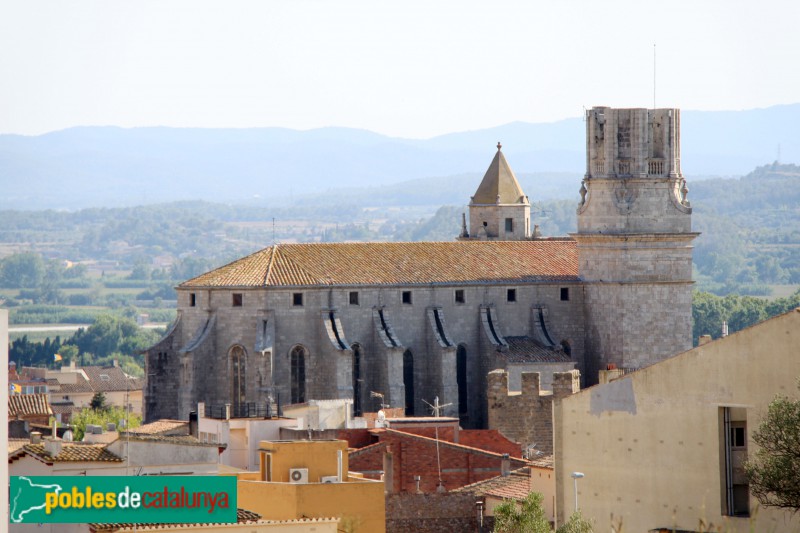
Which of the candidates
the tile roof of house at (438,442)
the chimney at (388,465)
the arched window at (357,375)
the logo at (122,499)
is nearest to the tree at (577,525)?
the logo at (122,499)

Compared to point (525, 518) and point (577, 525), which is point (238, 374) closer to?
point (525, 518)

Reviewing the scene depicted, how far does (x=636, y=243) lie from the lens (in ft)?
274

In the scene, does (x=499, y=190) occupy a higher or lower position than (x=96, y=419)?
higher

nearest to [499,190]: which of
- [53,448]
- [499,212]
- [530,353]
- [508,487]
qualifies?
[499,212]

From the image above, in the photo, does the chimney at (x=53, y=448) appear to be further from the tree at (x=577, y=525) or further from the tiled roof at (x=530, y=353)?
the tiled roof at (x=530, y=353)

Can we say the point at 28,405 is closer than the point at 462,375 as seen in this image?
No

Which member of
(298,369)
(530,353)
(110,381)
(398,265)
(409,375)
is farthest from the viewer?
(110,381)

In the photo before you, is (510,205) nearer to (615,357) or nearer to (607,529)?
(615,357)

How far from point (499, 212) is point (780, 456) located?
240 ft

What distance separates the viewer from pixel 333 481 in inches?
1441

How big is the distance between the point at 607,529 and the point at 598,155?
5302cm

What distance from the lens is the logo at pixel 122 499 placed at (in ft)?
85.5

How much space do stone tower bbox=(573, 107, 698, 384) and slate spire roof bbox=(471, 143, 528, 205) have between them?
59.3ft

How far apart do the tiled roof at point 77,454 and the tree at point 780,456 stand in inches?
490
